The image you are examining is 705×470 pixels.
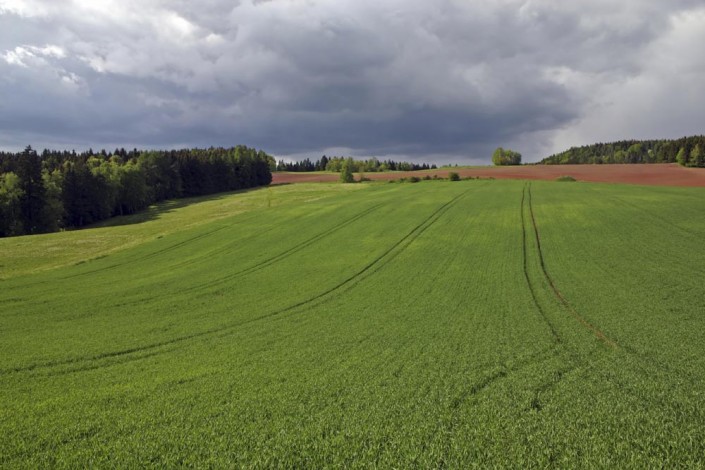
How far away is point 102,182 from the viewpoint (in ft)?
276

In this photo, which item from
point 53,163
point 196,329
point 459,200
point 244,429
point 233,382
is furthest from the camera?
point 53,163

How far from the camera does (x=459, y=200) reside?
57094 millimetres

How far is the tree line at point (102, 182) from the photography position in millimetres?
68812

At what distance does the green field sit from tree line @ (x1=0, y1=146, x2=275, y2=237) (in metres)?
39.2

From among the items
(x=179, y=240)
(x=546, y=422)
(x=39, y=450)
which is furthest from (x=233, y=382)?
(x=179, y=240)

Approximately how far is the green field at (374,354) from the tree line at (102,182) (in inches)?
1542

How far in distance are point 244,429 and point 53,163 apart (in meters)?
115

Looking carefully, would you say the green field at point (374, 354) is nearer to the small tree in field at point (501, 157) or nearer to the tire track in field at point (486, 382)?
the tire track in field at point (486, 382)

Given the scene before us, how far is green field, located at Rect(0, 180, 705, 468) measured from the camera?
901 cm

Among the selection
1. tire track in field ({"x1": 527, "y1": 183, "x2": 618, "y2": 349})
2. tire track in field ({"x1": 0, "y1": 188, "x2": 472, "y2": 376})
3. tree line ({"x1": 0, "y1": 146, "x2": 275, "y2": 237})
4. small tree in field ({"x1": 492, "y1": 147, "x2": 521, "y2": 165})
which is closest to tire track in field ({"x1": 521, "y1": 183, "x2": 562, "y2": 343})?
tire track in field ({"x1": 527, "y1": 183, "x2": 618, "y2": 349})

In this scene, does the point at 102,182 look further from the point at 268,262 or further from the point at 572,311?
the point at 572,311

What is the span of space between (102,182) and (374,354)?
87.2m

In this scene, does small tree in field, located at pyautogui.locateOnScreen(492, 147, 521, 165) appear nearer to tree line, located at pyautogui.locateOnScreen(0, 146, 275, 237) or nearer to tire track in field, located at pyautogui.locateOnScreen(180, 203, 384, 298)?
tree line, located at pyautogui.locateOnScreen(0, 146, 275, 237)

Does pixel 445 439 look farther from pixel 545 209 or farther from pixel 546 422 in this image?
pixel 545 209
